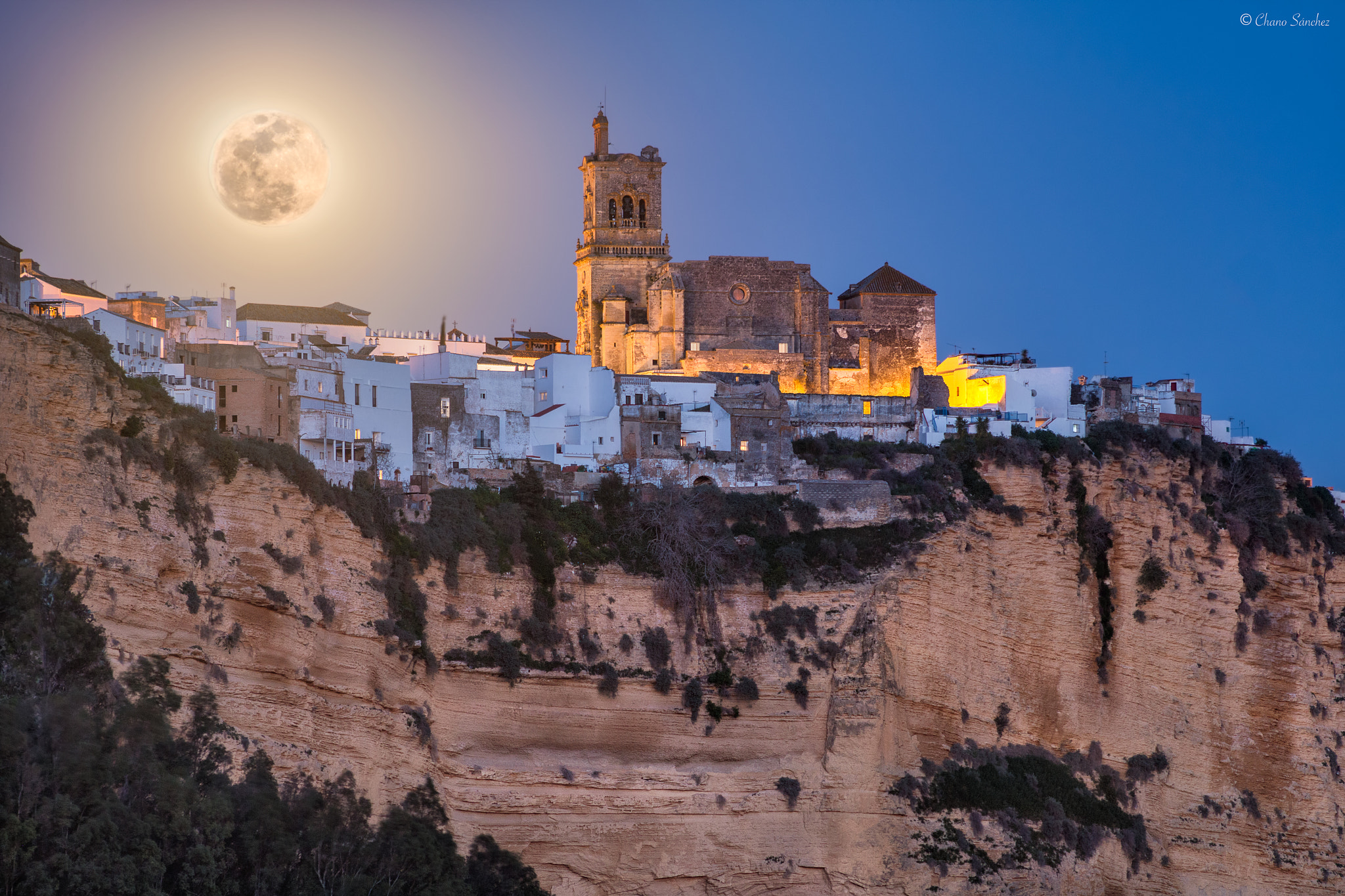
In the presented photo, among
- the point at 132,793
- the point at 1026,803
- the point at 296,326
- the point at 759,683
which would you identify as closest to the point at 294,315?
the point at 296,326

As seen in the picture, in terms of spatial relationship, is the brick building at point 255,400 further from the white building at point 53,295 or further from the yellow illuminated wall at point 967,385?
the yellow illuminated wall at point 967,385

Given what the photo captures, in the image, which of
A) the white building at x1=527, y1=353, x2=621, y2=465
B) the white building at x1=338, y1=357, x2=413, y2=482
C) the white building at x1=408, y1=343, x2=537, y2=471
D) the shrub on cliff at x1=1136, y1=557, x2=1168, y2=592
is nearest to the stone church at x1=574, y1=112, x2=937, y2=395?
the white building at x1=527, y1=353, x2=621, y2=465

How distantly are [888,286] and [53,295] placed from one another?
25.6 metres

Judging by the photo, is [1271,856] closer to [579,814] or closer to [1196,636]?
[1196,636]

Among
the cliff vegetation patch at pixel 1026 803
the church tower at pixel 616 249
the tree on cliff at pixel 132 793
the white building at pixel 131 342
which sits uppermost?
the church tower at pixel 616 249

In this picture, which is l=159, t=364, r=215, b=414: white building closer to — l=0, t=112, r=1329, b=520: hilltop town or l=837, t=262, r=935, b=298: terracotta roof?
l=0, t=112, r=1329, b=520: hilltop town

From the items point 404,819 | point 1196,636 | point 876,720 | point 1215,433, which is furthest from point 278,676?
point 1215,433

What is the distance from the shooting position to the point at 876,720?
1427 inches

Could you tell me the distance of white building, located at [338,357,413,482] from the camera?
35.1m

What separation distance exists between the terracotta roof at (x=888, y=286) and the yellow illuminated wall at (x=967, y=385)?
95.8 inches

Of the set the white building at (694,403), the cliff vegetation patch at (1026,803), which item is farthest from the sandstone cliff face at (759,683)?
the white building at (694,403)

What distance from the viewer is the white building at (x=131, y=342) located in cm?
3234

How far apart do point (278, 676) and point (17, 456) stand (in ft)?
19.5

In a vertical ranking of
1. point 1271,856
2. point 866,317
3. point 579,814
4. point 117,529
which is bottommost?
point 1271,856
